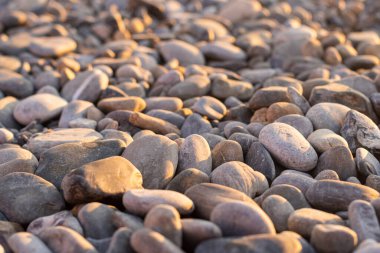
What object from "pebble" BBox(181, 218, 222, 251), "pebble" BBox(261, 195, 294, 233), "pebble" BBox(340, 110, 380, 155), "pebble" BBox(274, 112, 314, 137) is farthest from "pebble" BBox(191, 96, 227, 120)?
"pebble" BBox(181, 218, 222, 251)

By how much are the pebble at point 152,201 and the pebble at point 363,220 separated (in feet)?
1.71

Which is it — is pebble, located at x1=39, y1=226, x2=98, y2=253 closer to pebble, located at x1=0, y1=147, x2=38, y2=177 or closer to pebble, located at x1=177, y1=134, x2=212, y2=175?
pebble, located at x1=0, y1=147, x2=38, y2=177

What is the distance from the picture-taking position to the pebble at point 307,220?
1738 mm

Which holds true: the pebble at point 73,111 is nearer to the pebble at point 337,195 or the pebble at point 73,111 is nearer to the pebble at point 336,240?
the pebble at point 337,195

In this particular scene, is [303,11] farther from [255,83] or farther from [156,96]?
[156,96]

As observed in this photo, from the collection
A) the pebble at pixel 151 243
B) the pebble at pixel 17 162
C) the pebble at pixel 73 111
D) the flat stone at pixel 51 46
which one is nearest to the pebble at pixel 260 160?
the pebble at pixel 151 243

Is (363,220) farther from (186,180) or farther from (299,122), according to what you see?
(299,122)

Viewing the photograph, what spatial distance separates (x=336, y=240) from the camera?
64.2 inches

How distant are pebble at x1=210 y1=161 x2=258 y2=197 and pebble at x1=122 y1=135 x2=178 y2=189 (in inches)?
7.0

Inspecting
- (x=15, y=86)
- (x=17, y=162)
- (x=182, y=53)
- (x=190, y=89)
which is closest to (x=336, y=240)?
(x=17, y=162)

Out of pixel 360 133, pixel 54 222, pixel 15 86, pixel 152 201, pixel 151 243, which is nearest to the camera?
pixel 151 243

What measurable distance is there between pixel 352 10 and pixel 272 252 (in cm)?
469

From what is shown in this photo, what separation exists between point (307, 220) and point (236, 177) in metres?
0.38

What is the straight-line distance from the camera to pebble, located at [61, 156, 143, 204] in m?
1.88
